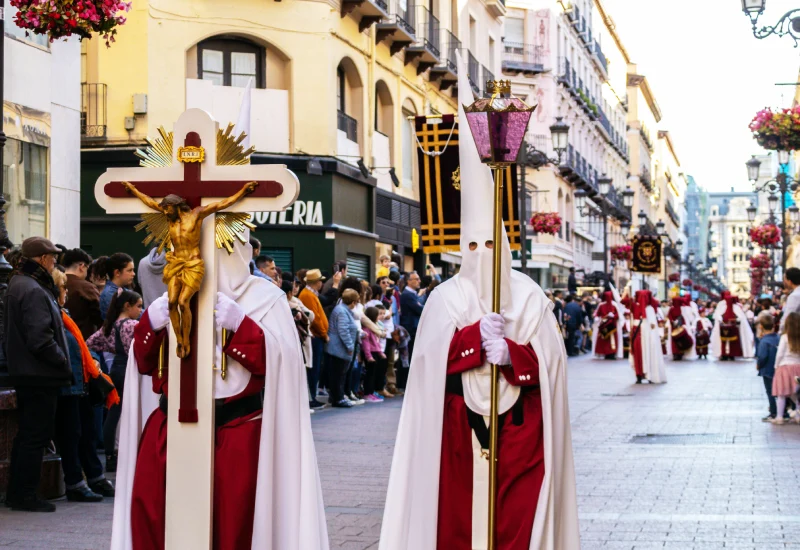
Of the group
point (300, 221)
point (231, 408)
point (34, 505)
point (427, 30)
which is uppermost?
point (427, 30)

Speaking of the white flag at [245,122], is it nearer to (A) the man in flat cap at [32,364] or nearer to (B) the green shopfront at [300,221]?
(A) the man in flat cap at [32,364]

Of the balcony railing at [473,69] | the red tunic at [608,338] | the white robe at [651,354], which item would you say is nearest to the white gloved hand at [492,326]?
the white robe at [651,354]

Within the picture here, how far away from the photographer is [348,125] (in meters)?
27.8

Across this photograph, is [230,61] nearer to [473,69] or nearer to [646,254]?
[646,254]

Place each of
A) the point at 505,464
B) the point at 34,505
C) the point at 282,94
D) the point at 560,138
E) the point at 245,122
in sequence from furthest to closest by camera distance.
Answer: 1. the point at 560,138
2. the point at 282,94
3. the point at 34,505
4. the point at 245,122
5. the point at 505,464

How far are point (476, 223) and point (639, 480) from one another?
539 cm

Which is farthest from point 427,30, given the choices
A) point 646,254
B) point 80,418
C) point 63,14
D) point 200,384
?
point 200,384

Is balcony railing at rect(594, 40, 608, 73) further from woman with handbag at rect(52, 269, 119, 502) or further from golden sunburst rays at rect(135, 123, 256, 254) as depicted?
golden sunburst rays at rect(135, 123, 256, 254)

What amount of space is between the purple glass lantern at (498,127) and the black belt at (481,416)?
3.58 feet

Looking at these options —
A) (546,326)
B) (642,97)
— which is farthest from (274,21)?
(642,97)

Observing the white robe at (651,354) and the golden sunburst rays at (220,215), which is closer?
the golden sunburst rays at (220,215)

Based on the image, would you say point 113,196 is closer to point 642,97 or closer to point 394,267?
point 394,267

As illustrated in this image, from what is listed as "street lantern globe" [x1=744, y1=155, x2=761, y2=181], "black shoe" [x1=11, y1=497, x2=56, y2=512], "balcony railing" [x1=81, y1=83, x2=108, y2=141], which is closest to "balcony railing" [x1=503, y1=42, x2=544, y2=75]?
"street lantern globe" [x1=744, y1=155, x2=761, y2=181]

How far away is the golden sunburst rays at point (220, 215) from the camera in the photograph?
591cm
